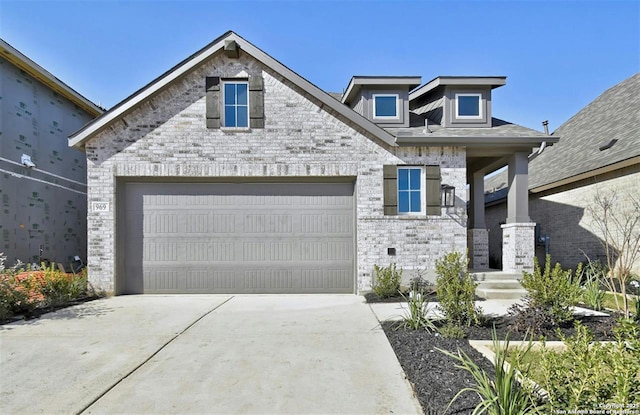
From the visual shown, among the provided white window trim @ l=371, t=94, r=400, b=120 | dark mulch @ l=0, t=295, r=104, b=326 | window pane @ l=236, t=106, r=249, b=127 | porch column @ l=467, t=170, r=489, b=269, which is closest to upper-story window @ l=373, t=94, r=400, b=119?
white window trim @ l=371, t=94, r=400, b=120

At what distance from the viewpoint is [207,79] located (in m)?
8.40

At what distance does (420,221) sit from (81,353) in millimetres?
6826

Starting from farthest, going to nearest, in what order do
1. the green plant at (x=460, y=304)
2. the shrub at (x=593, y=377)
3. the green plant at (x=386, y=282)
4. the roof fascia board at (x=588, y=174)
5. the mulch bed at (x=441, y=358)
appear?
1. the roof fascia board at (x=588, y=174)
2. the green plant at (x=386, y=282)
3. the green plant at (x=460, y=304)
4. the mulch bed at (x=441, y=358)
5. the shrub at (x=593, y=377)

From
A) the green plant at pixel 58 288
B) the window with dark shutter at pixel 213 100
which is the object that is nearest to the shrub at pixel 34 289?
the green plant at pixel 58 288

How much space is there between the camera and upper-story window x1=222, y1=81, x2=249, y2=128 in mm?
8384

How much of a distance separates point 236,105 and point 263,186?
2.02 m

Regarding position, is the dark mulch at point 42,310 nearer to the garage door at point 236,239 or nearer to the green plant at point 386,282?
the garage door at point 236,239

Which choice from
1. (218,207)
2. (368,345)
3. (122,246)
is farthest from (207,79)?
(368,345)

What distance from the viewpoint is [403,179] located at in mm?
8531

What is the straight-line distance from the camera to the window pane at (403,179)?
8523mm

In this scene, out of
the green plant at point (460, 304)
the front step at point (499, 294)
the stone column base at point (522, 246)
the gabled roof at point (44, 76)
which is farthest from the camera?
the gabled roof at point (44, 76)

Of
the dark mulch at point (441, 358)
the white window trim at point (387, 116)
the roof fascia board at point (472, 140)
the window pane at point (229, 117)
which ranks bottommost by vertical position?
the dark mulch at point (441, 358)

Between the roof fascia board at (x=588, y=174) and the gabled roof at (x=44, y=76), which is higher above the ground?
the gabled roof at (x=44, y=76)

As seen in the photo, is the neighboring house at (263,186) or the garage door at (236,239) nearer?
the neighboring house at (263,186)
